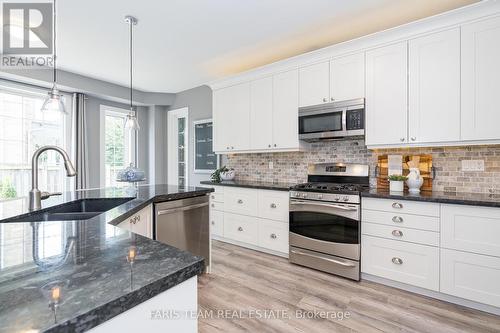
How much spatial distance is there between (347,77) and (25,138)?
14.9ft

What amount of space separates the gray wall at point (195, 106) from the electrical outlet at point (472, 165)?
3.64 metres

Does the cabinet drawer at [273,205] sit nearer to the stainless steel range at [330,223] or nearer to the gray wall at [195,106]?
the stainless steel range at [330,223]

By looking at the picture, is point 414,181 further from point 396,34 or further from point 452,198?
point 396,34

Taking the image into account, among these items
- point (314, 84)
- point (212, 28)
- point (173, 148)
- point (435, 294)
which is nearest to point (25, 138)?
point (173, 148)

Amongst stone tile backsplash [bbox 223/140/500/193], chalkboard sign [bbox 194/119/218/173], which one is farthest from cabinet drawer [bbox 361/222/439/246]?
chalkboard sign [bbox 194/119/218/173]

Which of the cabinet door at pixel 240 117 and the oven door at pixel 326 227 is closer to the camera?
the oven door at pixel 326 227

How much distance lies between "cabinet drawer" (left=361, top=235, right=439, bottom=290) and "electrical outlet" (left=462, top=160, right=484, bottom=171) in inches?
34.9

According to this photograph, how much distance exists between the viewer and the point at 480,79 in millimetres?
2107

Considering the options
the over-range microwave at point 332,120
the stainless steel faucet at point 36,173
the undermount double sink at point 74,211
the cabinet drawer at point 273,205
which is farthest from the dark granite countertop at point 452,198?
the stainless steel faucet at point 36,173

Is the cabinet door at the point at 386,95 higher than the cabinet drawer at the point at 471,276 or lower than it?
higher

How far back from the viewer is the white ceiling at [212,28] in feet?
7.55

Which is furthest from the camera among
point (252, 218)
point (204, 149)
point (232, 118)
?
point (204, 149)

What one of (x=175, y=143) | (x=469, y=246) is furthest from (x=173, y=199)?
(x=175, y=143)

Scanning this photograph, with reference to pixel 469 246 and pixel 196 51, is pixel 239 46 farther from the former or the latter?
pixel 469 246
